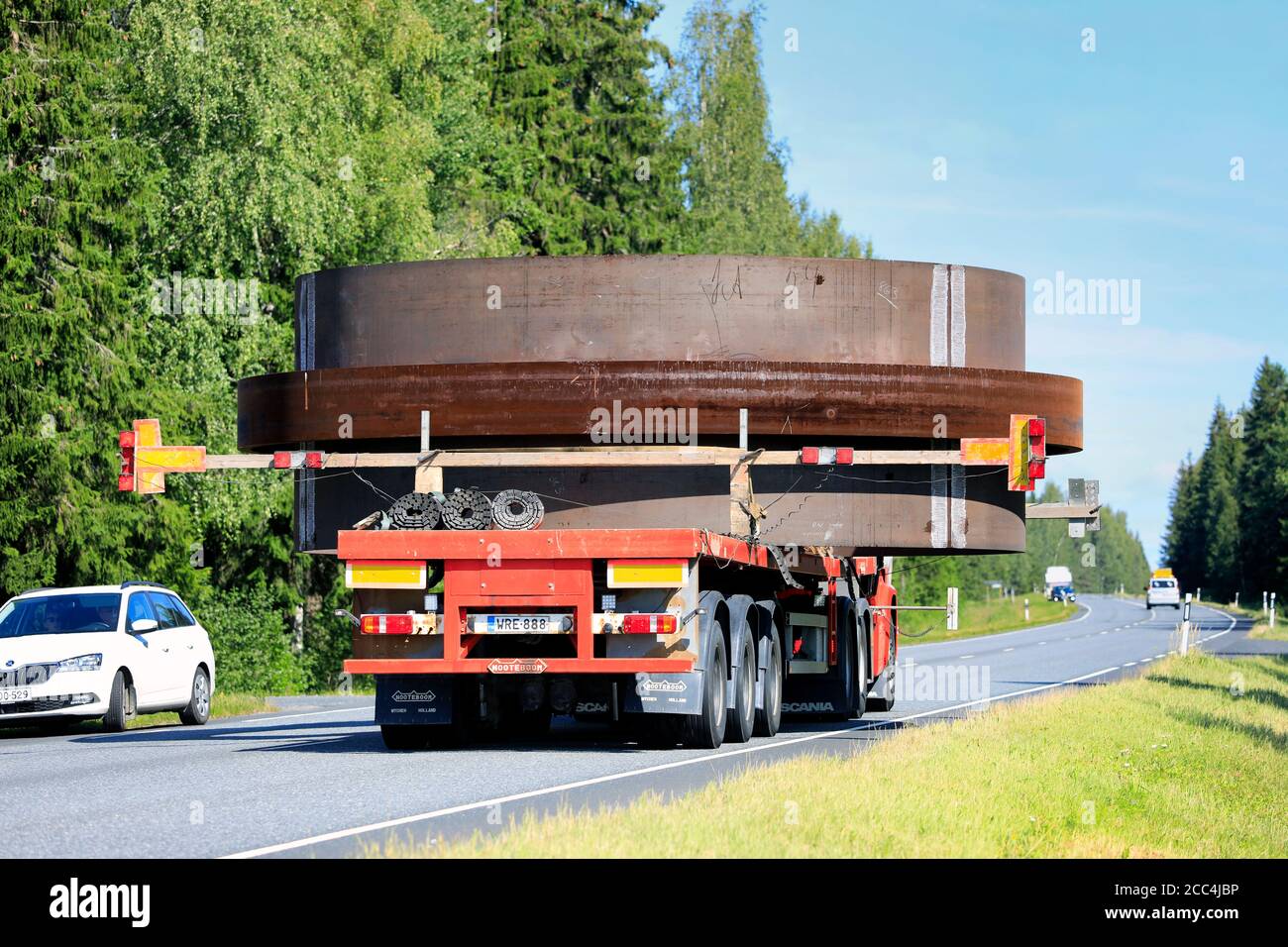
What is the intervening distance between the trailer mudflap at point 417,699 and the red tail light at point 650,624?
1.86 metres

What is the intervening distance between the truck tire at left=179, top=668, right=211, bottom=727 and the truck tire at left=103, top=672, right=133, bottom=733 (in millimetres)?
1743

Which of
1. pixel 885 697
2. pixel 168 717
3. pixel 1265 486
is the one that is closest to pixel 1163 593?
pixel 1265 486

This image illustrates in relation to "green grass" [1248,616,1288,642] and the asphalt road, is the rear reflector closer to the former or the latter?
the asphalt road

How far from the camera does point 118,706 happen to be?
20.4 metres

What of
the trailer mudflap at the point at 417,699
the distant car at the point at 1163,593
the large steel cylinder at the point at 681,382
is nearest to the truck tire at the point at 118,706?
the large steel cylinder at the point at 681,382

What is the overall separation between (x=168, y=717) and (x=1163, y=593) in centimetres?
9730

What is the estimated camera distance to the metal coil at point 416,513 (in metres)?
15.8

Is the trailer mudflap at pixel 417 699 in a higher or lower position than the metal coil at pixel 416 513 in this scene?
lower

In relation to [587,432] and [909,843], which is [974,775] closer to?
[909,843]

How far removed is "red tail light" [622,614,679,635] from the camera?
15.2 meters

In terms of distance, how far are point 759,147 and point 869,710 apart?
5370cm

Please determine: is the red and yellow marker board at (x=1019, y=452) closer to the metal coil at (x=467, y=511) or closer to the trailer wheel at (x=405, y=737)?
the metal coil at (x=467, y=511)

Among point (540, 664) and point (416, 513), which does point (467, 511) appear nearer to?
point (416, 513)

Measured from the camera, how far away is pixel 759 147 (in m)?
76.7
